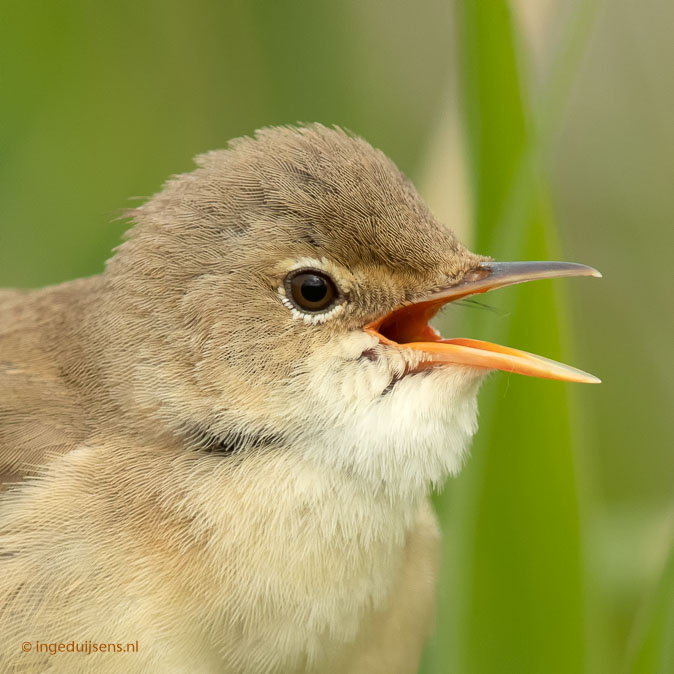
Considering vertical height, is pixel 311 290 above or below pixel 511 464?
above

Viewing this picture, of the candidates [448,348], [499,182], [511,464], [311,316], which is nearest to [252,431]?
[311,316]

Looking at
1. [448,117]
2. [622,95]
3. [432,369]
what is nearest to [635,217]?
[622,95]

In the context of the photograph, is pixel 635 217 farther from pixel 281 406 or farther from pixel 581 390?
pixel 281 406

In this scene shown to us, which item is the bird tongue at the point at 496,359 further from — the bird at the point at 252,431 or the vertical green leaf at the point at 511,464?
the vertical green leaf at the point at 511,464

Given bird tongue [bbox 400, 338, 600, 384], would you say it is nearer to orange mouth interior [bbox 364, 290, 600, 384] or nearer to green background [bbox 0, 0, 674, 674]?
orange mouth interior [bbox 364, 290, 600, 384]

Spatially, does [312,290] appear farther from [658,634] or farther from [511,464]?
[658,634]

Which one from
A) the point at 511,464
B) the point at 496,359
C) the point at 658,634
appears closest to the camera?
the point at 658,634

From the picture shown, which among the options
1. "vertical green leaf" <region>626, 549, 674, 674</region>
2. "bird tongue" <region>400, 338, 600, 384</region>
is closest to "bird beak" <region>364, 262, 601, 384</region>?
"bird tongue" <region>400, 338, 600, 384</region>
